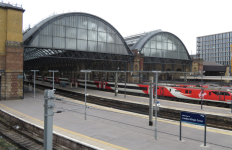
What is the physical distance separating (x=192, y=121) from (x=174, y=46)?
44.2m

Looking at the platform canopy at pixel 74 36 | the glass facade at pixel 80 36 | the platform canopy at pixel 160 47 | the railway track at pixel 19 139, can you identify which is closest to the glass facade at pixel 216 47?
the platform canopy at pixel 160 47

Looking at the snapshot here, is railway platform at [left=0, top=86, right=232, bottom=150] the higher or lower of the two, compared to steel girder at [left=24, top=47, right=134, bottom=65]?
lower

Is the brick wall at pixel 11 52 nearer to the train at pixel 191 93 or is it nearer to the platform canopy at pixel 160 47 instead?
the train at pixel 191 93

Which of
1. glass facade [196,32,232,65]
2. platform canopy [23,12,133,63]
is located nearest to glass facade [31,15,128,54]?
platform canopy [23,12,133,63]

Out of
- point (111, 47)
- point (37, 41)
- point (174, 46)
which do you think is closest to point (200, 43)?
point (174, 46)

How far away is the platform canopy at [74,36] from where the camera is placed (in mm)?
30156

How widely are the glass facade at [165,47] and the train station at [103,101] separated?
150 mm

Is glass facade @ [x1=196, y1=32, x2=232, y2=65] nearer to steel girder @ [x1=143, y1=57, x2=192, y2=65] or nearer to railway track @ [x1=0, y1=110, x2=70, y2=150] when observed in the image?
steel girder @ [x1=143, y1=57, x2=192, y2=65]

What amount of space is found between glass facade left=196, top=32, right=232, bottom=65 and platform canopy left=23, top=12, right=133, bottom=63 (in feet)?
303

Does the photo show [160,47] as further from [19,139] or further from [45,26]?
[19,139]

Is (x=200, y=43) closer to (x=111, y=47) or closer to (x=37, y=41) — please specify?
(x=111, y=47)

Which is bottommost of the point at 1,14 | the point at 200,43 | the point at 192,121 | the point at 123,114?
the point at 123,114

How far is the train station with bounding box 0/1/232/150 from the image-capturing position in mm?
11047

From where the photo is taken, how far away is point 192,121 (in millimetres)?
10906
